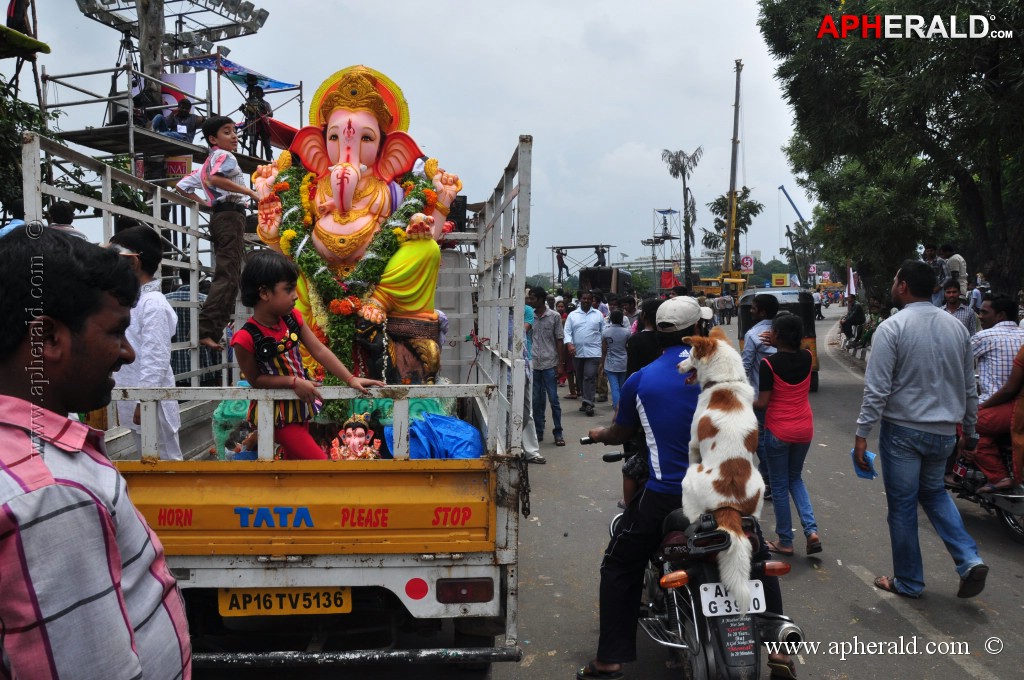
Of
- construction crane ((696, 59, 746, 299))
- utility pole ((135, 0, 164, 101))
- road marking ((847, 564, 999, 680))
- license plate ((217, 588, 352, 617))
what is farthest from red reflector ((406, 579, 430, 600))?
construction crane ((696, 59, 746, 299))

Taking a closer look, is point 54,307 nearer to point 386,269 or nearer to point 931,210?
point 386,269

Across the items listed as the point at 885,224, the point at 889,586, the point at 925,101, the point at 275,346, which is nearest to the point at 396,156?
the point at 275,346

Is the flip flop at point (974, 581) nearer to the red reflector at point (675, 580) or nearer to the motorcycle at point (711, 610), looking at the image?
the motorcycle at point (711, 610)

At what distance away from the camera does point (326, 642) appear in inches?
131

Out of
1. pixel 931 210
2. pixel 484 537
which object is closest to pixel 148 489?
pixel 484 537

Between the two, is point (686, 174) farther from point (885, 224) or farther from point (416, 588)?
point (416, 588)

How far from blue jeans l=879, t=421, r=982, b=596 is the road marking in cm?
20

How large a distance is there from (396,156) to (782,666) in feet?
12.9

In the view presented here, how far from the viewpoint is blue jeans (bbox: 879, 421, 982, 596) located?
408 centimetres

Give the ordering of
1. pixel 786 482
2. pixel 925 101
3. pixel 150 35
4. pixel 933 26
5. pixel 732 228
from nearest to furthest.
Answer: pixel 786 482
pixel 933 26
pixel 925 101
pixel 150 35
pixel 732 228

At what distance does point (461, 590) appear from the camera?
2.90m

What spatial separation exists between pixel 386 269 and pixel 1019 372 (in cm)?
439

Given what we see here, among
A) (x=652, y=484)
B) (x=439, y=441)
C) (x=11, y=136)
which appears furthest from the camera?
(x=11, y=136)

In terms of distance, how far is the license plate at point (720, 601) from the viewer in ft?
9.30
